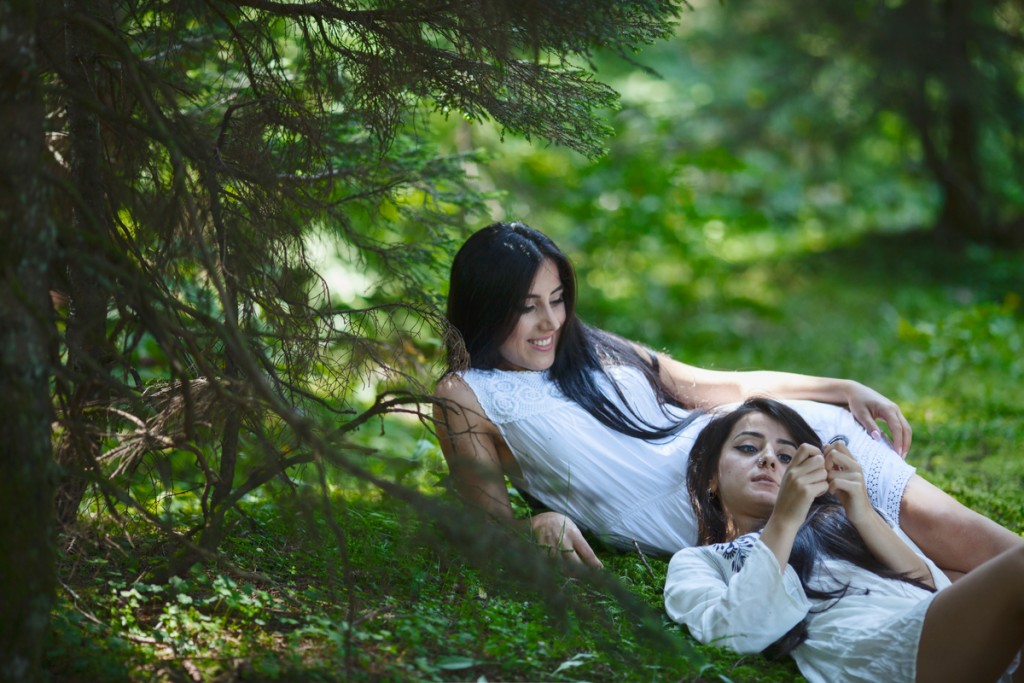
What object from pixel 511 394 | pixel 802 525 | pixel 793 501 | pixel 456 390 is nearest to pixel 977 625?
pixel 793 501

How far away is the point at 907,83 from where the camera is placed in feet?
34.4

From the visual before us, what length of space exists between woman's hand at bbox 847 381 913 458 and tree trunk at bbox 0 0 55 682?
286cm

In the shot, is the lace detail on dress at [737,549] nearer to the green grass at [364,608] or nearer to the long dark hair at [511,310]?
the green grass at [364,608]

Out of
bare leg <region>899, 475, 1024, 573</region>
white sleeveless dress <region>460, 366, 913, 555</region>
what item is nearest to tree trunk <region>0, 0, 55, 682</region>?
white sleeveless dress <region>460, 366, 913, 555</region>

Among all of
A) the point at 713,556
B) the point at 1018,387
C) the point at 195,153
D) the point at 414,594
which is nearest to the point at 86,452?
the point at 195,153

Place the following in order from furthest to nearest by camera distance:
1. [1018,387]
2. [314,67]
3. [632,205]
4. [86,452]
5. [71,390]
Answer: [632,205] → [1018,387] → [314,67] → [71,390] → [86,452]

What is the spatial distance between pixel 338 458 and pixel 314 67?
1.78 m

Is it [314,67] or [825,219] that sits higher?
[825,219]

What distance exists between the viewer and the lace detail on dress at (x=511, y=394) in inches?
145

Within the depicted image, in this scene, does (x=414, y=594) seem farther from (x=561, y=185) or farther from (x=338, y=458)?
(x=561, y=185)

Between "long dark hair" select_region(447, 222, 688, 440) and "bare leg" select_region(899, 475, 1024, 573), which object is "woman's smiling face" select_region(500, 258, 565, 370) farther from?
"bare leg" select_region(899, 475, 1024, 573)

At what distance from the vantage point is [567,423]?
373cm

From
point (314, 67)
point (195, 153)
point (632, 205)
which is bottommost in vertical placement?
point (195, 153)

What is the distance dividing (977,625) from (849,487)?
59 centimetres
